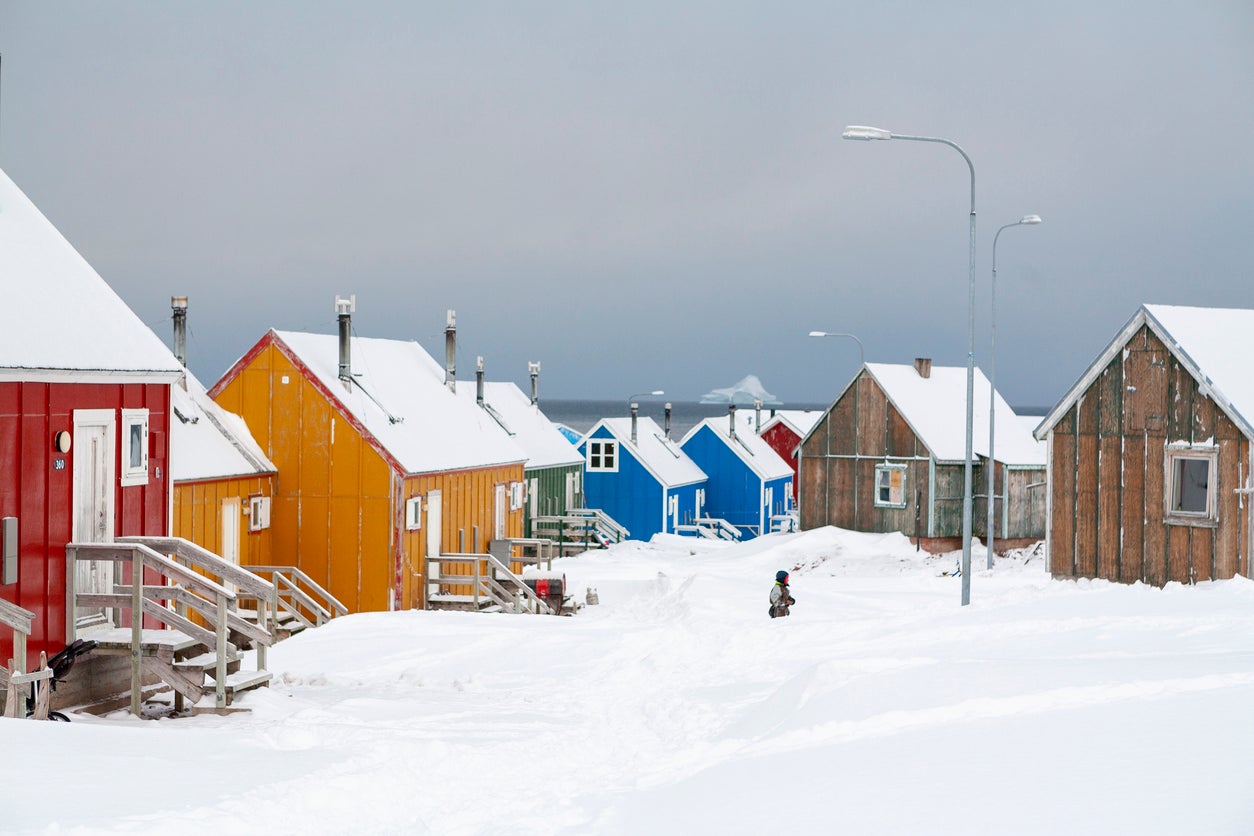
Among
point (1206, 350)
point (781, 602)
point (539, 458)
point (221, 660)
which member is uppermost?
point (1206, 350)

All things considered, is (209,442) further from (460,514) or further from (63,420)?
(63,420)

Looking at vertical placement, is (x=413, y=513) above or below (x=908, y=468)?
below

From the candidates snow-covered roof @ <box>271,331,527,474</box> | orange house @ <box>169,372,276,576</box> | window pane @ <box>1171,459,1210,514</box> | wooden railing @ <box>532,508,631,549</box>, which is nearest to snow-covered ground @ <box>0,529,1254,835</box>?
window pane @ <box>1171,459,1210,514</box>

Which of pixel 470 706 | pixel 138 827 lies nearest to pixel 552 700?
pixel 470 706

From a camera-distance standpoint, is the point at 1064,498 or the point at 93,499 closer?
the point at 93,499

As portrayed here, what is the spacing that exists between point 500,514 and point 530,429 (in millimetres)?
15231

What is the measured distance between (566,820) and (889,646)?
332 inches

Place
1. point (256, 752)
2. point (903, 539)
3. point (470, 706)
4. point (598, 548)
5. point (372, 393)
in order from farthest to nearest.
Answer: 1. point (598, 548)
2. point (903, 539)
3. point (372, 393)
4. point (470, 706)
5. point (256, 752)

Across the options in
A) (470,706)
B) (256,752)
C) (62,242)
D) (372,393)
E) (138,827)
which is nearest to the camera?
(138,827)

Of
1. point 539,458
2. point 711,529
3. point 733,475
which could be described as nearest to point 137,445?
point 539,458

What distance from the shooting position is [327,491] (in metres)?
28.4

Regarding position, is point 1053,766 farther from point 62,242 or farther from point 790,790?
point 62,242

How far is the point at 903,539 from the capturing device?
129ft

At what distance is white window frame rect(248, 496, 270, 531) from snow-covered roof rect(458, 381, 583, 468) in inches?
726
